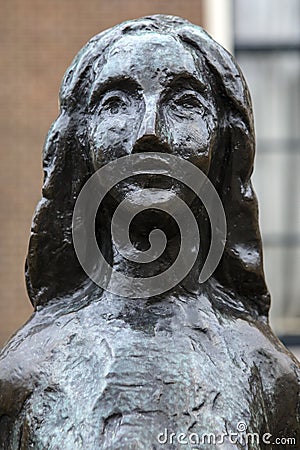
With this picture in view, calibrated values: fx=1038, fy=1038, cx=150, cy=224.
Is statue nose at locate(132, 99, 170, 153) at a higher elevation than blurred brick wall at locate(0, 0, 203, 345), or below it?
below

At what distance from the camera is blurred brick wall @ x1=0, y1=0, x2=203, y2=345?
24.1 ft

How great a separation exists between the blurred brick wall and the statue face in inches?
203

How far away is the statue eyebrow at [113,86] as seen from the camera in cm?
218

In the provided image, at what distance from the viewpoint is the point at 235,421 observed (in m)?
2.05

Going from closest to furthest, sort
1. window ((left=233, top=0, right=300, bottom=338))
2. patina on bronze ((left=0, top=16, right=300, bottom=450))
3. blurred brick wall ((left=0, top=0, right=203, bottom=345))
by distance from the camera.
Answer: patina on bronze ((left=0, top=16, right=300, bottom=450)) < blurred brick wall ((left=0, top=0, right=203, bottom=345)) < window ((left=233, top=0, right=300, bottom=338))

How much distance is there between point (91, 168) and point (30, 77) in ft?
17.4

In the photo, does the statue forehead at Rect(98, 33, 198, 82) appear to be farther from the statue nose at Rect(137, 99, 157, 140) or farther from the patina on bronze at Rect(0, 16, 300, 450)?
the statue nose at Rect(137, 99, 157, 140)

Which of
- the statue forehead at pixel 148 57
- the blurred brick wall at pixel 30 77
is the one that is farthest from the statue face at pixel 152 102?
the blurred brick wall at pixel 30 77

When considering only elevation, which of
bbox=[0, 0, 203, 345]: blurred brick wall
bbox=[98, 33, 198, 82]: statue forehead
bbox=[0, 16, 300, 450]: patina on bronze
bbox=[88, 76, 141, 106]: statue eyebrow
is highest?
bbox=[0, 0, 203, 345]: blurred brick wall

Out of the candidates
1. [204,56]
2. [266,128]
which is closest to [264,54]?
[266,128]

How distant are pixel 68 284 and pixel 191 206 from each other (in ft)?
1.11

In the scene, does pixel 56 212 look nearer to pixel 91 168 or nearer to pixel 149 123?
pixel 91 168

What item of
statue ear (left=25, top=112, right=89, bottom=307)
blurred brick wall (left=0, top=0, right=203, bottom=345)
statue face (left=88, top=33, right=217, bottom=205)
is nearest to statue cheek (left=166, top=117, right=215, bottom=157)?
statue face (left=88, top=33, right=217, bottom=205)

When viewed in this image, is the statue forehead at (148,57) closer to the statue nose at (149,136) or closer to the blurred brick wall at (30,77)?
the statue nose at (149,136)
